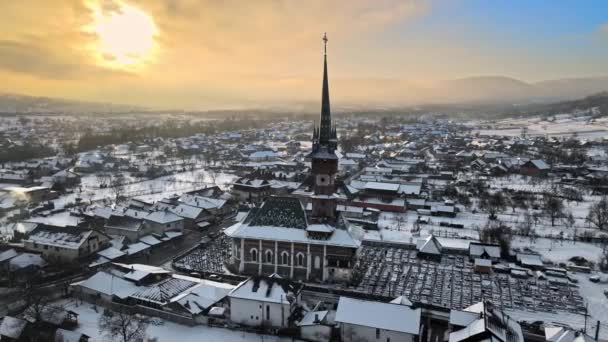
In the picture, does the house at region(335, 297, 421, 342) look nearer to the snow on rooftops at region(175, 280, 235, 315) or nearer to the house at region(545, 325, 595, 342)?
the house at region(545, 325, 595, 342)

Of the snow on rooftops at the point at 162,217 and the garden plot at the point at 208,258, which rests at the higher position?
the snow on rooftops at the point at 162,217

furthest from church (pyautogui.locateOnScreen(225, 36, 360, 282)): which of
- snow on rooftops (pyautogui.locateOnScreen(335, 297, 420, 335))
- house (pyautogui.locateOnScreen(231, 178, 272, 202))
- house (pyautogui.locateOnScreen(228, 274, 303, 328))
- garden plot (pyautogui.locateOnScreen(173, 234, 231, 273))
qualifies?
house (pyautogui.locateOnScreen(231, 178, 272, 202))

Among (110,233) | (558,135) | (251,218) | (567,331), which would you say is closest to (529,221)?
(567,331)

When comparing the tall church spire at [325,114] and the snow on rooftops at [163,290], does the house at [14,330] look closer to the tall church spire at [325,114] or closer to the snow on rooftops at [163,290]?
the snow on rooftops at [163,290]

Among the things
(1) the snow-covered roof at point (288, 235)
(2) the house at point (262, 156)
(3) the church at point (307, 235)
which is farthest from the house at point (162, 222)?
(2) the house at point (262, 156)

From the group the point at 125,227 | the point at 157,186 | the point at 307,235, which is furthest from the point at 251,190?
the point at 307,235

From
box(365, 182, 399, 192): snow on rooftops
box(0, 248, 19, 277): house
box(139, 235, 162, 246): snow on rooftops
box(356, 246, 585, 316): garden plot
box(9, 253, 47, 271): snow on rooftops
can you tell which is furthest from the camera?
box(365, 182, 399, 192): snow on rooftops
